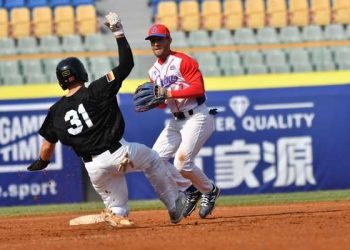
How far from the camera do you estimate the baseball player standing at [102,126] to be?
8328mm

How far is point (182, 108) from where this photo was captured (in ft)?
31.6

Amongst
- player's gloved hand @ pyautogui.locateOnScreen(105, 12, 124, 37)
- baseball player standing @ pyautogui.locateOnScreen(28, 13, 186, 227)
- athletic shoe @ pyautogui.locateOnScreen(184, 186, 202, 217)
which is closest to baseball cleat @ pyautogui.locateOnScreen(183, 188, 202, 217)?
athletic shoe @ pyautogui.locateOnScreen(184, 186, 202, 217)

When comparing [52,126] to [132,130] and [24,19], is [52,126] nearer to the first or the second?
[132,130]

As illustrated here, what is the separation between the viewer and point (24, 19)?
19.4 m

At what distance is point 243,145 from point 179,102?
469cm

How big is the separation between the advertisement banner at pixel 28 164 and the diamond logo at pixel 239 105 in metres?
2.62

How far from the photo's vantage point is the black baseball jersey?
8312mm

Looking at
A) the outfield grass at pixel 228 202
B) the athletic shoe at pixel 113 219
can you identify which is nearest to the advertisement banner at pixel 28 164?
the outfield grass at pixel 228 202

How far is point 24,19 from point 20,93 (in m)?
5.68

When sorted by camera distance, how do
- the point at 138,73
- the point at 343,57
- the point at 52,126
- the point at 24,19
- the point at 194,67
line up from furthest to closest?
1. the point at 24,19
2. the point at 343,57
3. the point at 138,73
4. the point at 194,67
5. the point at 52,126

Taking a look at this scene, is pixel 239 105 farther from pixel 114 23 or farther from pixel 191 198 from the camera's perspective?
pixel 114 23

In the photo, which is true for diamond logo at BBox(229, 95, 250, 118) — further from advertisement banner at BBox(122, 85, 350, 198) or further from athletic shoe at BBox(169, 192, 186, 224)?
athletic shoe at BBox(169, 192, 186, 224)

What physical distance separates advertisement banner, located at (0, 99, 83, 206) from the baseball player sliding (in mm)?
4426

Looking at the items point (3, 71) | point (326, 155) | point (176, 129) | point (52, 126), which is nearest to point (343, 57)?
point (326, 155)
